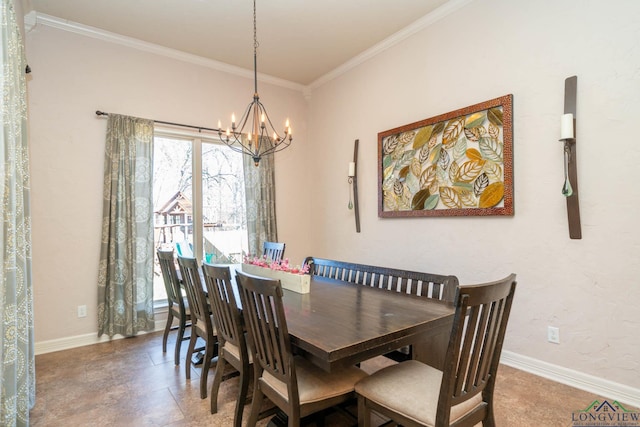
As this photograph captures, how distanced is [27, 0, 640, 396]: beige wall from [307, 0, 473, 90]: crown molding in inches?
2.5

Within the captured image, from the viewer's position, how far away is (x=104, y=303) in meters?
3.48

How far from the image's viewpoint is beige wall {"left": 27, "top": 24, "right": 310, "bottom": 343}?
3.25 meters

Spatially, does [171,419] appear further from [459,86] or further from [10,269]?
[459,86]

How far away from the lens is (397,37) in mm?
3654

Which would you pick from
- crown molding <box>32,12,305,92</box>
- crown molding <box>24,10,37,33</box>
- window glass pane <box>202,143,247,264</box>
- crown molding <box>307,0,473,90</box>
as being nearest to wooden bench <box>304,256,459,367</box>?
window glass pane <box>202,143,247,264</box>

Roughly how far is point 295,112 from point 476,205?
9.84 feet

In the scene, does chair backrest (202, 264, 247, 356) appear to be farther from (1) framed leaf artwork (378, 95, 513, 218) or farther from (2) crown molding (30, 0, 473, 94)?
(2) crown molding (30, 0, 473, 94)

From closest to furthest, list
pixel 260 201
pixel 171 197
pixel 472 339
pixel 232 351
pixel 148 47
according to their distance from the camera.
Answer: pixel 472 339 < pixel 232 351 < pixel 148 47 < pixel 171 197 < pixel 260 201

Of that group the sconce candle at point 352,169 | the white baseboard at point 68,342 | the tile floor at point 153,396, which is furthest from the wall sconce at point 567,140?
the white baseboard at point 68,342

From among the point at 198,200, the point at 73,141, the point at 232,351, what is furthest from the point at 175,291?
the point at 73,141

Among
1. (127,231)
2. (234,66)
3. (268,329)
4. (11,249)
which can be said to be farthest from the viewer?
(234,66)

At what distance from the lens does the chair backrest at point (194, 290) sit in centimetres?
232

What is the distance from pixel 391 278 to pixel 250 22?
2.81 meters

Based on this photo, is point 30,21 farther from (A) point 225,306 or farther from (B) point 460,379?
(B) point 460,379
